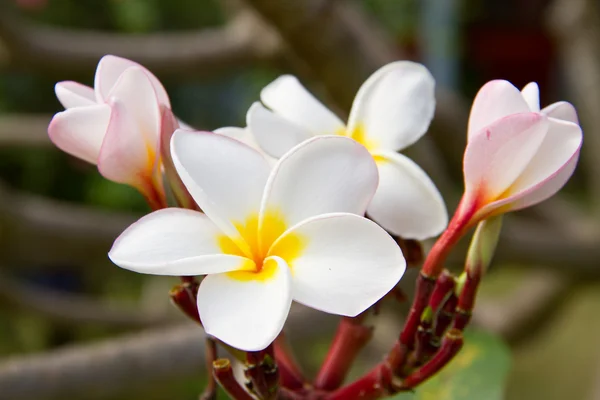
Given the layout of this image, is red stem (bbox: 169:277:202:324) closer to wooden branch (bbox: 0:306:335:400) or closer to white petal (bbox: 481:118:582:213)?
white petal (bbox: 481:118:582:213)

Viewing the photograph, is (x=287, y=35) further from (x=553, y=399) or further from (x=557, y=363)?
(x=557, y=363)

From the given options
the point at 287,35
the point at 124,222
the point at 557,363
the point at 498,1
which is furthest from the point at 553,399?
the point at 498,1

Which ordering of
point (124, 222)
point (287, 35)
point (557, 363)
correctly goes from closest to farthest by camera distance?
point (287, 35), point (124, 222), point (557, 363)

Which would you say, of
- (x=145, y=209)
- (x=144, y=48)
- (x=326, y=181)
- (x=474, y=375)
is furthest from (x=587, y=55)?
(x=145, y=209)

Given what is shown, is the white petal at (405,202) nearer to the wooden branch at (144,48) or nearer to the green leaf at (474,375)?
the green leaf at (474,375)

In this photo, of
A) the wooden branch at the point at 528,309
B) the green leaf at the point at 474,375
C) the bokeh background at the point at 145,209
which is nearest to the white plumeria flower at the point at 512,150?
the green leaf at the point at 474,375

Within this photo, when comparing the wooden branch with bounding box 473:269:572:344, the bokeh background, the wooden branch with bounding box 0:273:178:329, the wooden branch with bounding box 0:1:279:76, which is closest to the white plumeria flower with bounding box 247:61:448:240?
the bokeh background
